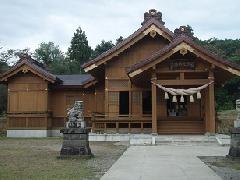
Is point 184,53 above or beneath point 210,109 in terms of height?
above

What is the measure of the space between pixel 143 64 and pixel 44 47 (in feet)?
236

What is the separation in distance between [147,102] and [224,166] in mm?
14228

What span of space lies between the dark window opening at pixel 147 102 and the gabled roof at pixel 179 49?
4.71 meters

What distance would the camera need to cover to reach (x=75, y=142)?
12.7 m

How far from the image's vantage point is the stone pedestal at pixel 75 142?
12742 millimetres

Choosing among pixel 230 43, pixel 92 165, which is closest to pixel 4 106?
pixel 92 165

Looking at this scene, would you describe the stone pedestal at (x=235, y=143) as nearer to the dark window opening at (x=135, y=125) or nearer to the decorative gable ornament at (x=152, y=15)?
the dark window opening at (x=135, y=125)

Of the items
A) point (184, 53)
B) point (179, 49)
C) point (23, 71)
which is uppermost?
point (179, 49)

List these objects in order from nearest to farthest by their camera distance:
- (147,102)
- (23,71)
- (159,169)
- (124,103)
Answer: (159,169), (147,102), (124,103), (23,71)

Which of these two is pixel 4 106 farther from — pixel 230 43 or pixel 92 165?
pixel 230 43

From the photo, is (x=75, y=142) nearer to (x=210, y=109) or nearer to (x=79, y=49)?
(x=210, y=109)

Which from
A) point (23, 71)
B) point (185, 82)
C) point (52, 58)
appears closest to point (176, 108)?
point (185, 82)

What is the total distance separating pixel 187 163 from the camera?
1144 centimetres

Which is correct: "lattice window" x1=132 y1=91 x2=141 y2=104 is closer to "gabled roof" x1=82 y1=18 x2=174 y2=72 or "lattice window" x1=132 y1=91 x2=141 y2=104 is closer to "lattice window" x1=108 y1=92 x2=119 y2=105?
"lattice window" x1=108 y1=92 x2=119 y2=105
